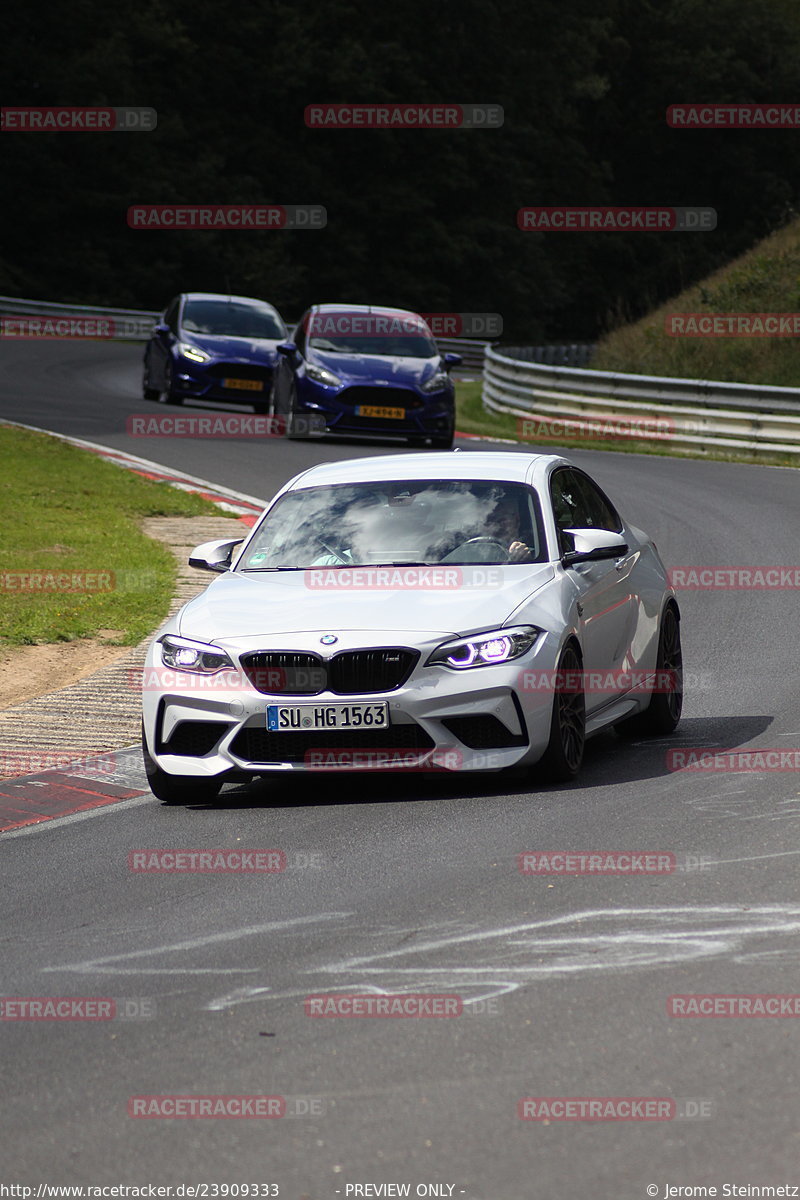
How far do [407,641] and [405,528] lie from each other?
135 centimetres

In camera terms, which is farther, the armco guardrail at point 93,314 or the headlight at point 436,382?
the armco guardrail at point 93,314

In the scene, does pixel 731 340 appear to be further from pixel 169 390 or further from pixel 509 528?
pixel 509 528

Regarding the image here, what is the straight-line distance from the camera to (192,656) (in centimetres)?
890

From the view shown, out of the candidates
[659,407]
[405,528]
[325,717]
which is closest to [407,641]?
[325,717]

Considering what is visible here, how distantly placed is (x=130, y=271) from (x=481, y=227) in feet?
51.2

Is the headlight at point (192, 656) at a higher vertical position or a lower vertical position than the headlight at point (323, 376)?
lower

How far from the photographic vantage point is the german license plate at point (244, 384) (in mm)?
29656

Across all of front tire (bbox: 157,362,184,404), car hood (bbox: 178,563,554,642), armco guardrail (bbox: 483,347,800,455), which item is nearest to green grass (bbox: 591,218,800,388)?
armco guardrail (bbox: 483,347,800,455)

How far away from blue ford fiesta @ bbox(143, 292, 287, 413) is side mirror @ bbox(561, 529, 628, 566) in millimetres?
19762

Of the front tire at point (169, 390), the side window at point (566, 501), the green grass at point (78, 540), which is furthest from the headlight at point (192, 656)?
the front tire at point (169, 390)

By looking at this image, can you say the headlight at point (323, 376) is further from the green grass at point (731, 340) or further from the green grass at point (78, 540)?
the green grass at point (731, 340)

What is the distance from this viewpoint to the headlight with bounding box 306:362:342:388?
2608 centimetres

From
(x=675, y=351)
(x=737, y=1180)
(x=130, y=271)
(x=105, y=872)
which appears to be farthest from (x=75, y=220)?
(x=737, y=1180)

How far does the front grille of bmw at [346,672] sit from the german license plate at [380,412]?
57.1 ft
